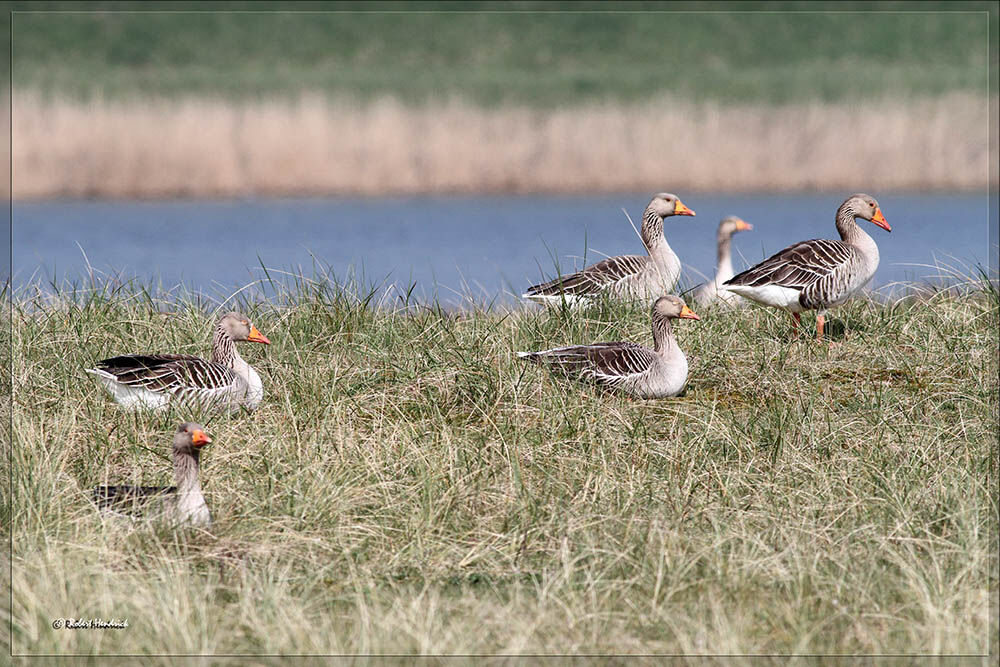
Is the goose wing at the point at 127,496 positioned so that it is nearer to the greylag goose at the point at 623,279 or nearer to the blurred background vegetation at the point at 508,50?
the greylag goose at the point at 623,279


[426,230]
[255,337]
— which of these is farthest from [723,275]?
[426,230]

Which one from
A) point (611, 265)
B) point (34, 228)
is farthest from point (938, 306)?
point (34, 228)

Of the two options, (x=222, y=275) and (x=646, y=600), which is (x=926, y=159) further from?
(x=646, y=600)

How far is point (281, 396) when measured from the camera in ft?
19.1

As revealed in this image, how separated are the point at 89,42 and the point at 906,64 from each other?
26.9 metres

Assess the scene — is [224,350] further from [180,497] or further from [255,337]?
[180,497]

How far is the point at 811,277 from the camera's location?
6.59 m

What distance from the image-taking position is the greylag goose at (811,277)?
660cm

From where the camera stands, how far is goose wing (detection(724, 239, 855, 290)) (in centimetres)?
661

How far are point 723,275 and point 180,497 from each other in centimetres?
566

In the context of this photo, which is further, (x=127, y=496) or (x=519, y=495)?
(x=519, y=495)

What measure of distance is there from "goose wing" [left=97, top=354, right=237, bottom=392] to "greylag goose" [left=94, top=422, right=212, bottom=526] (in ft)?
3.08

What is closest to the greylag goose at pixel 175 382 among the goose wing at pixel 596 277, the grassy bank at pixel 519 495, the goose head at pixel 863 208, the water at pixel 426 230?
the grassy bank at pixel 519 495

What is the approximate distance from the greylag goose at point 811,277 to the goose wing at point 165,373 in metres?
3.20
